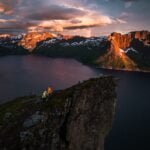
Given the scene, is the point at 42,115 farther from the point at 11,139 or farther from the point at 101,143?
the point at 101,143

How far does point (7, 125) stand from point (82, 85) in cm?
1910

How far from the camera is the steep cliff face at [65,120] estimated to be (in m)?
53.1

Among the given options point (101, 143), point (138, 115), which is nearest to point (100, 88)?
point (101, 143)

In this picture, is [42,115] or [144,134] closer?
[42,115]

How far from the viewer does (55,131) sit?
179 ft

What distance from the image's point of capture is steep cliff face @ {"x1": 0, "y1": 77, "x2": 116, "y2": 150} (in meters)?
53.1

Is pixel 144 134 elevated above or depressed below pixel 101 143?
below

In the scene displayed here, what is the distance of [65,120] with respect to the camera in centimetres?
5622

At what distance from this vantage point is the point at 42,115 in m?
55.3

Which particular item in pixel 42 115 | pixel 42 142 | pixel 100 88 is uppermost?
pixel 100 88

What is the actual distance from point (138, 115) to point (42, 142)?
134 m

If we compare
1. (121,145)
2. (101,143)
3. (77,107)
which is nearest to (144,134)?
(121,145)

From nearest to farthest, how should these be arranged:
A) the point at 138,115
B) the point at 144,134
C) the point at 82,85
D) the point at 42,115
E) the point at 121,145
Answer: the point at 42,115 < the point at 82,85 < the point at 121,145 < the point at 144,134 < the point at 138,115

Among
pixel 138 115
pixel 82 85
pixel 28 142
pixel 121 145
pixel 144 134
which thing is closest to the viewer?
pixel 28 142
